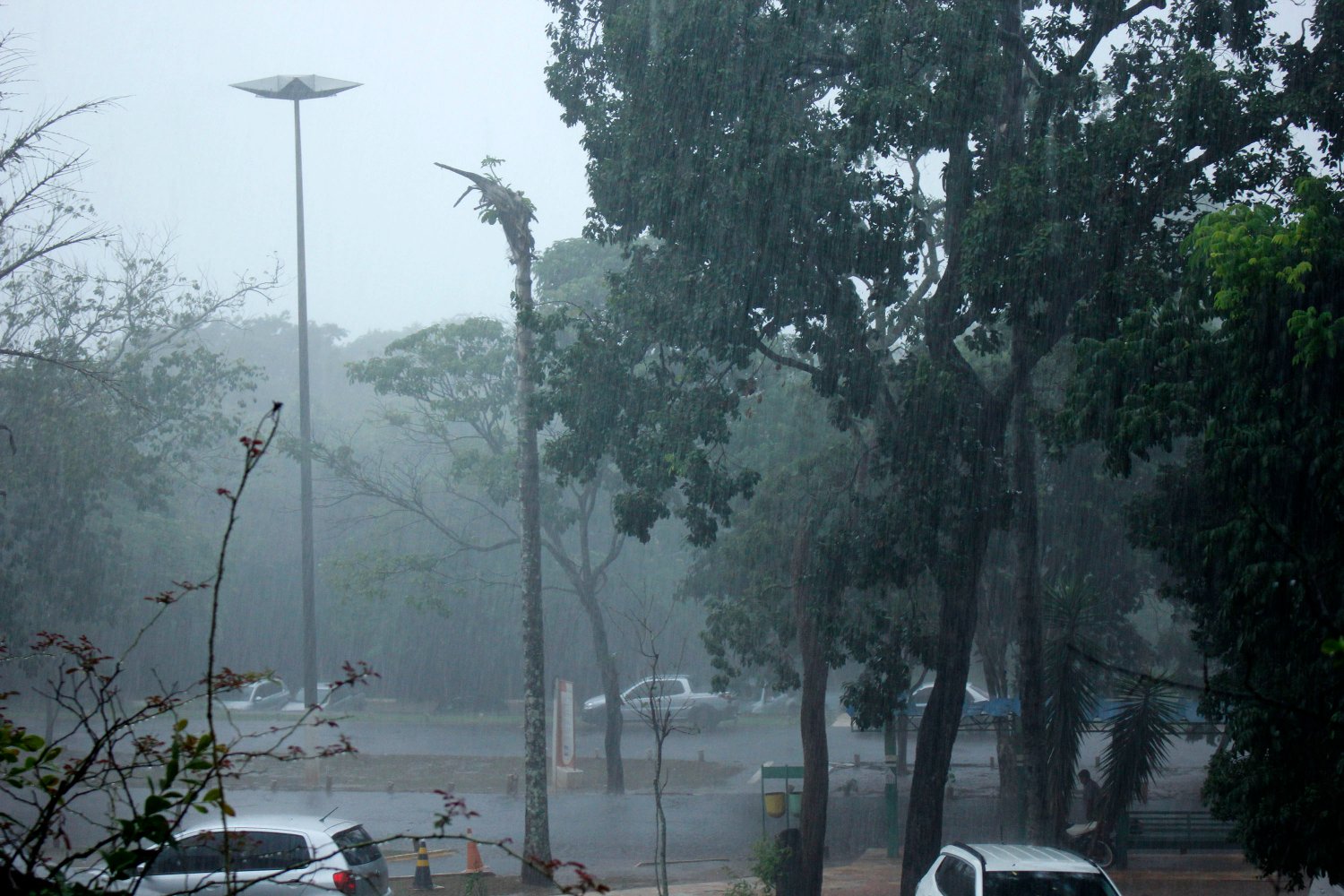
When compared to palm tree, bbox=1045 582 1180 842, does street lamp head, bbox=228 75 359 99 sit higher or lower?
higher

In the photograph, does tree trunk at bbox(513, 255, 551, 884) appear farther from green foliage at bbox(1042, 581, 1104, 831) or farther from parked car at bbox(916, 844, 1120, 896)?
parked car at bbox(916, 844, 1120, 896)

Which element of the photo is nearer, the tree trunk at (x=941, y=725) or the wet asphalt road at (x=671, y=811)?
the tree trunk at (x=941, y=725)

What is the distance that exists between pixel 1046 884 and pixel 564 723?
1634cm

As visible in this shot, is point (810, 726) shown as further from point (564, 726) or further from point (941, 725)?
point (564, 726)

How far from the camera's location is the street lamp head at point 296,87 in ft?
86.3

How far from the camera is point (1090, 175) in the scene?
38.1 ft

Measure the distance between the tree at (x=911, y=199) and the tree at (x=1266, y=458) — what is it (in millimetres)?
2377

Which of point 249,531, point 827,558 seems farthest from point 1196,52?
point 249,531

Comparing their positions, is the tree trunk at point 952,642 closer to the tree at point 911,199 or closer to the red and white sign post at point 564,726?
the tree at point 911,199

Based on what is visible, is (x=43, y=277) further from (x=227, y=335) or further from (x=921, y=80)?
(x=227, y=335)

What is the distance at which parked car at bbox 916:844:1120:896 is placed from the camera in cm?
843

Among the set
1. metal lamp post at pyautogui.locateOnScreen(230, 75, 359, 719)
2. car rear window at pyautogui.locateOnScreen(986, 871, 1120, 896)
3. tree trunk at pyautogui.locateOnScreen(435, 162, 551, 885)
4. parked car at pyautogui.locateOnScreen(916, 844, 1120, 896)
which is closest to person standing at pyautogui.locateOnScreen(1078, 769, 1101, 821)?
tree trunk at pyautogui.locateOnScreen(435, 162, 551, 885)

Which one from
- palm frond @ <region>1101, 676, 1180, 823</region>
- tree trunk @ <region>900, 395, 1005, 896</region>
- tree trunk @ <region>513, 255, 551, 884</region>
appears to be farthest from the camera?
tree trunk @ <region>513, 255, 551, 884</region>

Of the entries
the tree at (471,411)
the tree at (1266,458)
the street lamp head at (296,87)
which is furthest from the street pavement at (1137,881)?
the street lamp head at (296,87)
